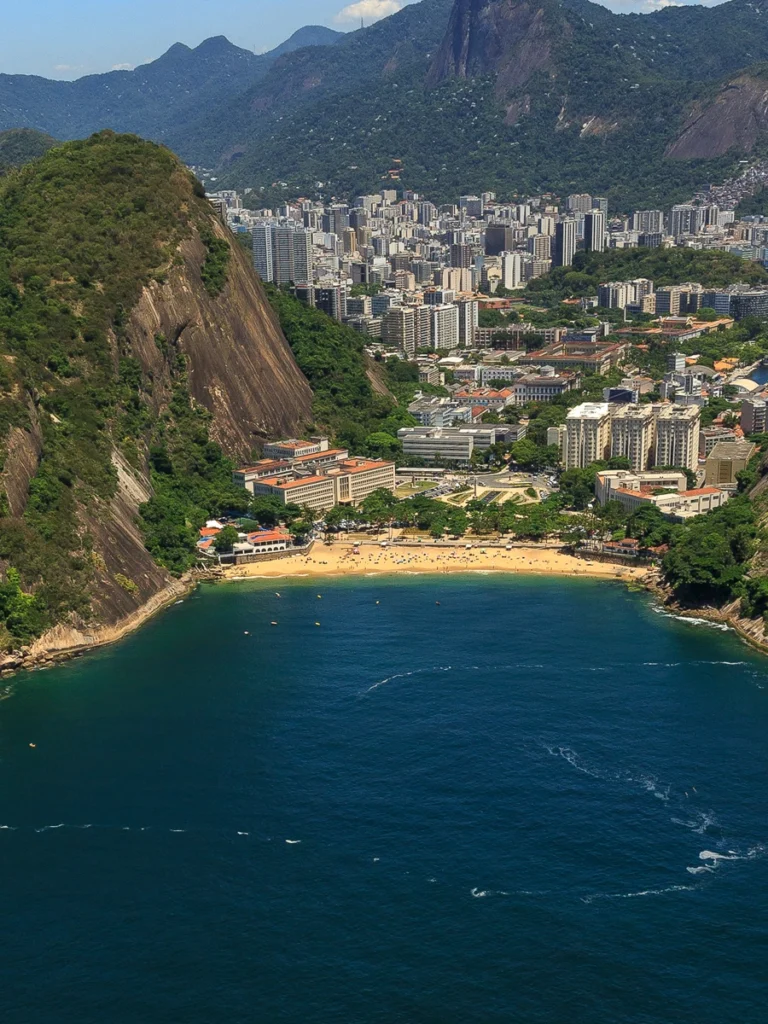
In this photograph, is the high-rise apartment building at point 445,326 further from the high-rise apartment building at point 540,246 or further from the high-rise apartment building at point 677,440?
the high-rise apartment building at point 677,440

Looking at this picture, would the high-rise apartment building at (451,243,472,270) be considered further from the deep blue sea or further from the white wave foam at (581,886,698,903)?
the white wave foam at (581,886,698,903)

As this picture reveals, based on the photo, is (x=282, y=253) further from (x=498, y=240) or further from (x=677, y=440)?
(x=677, y=440)

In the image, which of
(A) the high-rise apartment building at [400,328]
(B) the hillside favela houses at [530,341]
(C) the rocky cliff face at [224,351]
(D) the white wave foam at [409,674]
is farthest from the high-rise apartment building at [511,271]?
(D) the white wave foam at [409,674]

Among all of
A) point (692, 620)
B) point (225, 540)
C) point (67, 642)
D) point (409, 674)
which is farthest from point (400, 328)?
point (409, 674)

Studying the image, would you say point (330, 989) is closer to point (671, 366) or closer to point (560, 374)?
point (560, 374)

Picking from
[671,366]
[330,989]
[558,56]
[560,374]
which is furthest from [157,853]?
[558,56]
